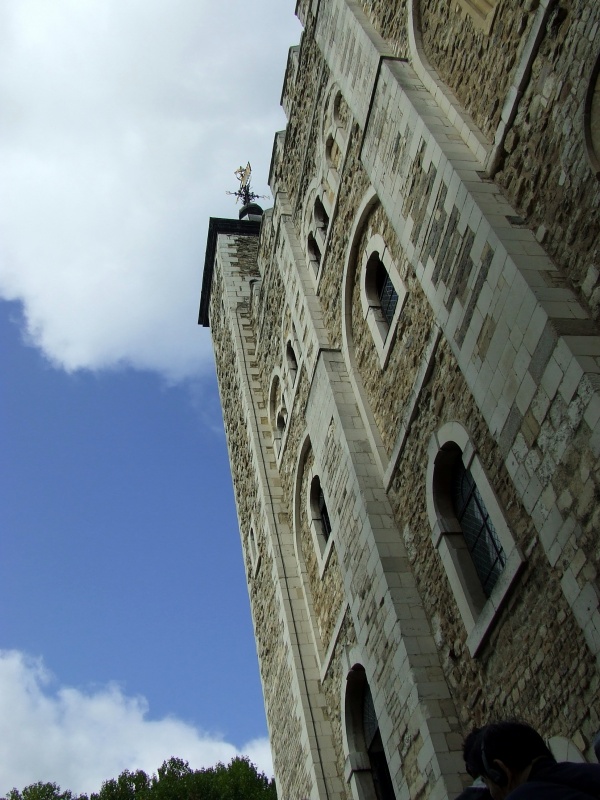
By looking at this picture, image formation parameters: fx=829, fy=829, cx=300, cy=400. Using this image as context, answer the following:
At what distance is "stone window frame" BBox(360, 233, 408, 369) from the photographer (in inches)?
353

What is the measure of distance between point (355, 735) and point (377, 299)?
17.2ft

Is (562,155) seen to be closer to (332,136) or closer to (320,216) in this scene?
(332,136)

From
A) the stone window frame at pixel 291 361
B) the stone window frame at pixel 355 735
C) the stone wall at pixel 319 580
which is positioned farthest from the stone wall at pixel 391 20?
the stone window frame at pixel 355 735

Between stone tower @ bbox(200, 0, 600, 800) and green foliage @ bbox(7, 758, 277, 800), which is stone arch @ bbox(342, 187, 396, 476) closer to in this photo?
stone tower @ bbox(200, 0, 600, 800)

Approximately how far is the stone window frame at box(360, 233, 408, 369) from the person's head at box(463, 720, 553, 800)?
6.09m

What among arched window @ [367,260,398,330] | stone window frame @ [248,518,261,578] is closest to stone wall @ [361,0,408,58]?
arched window @ [367,260,398,330]

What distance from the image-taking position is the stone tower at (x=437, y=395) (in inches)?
227

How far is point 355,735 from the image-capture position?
32.7ft

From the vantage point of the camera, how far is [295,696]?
1149cm

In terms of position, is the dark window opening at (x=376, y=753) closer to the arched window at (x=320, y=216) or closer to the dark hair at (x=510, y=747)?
the arched window at (x=320, y=216)

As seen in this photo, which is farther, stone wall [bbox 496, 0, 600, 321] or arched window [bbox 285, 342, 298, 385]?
arched window [bbox 285, 342, 298, 385]

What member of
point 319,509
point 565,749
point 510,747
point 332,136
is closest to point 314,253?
point 332,136

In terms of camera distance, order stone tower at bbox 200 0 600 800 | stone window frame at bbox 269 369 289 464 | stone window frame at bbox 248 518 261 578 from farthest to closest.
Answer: stone window frame at bbox 248 518 261 578 < stone window frame at bbox 269 369 289 464 < stone tower at bbox 200 0 600 800

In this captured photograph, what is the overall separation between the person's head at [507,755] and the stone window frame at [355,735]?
6689mm
